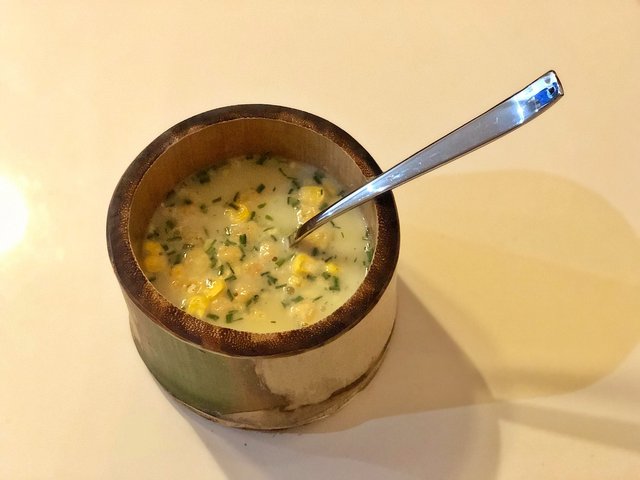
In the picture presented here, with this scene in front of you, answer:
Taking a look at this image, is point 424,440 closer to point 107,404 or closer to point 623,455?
point 623,455

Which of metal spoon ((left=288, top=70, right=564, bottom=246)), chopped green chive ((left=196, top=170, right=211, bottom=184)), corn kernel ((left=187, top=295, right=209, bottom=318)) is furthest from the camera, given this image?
chopped green chive ((left=196, top=170, right=211, bottom=184))

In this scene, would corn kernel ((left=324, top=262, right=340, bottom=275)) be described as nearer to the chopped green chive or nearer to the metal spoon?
the metal spoon

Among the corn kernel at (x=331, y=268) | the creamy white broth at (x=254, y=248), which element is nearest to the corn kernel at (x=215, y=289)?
the creamy white broth at (x=254, y=248)

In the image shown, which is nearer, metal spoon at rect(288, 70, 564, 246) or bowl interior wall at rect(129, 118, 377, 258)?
metal spoon at rect(288, 70, 564, 246)

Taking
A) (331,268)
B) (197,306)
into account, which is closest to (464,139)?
(331,268)

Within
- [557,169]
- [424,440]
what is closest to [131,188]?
[424,440]

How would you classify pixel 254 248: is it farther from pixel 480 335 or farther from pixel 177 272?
pixel 480 335

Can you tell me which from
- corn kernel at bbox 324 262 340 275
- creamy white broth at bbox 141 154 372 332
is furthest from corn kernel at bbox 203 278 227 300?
corn kernel at bbox 324 262 340 275
